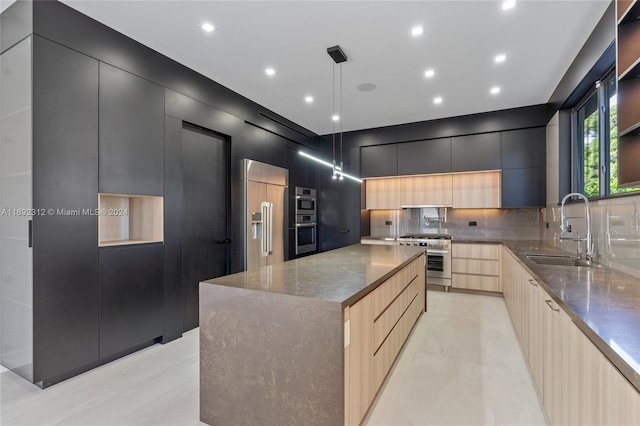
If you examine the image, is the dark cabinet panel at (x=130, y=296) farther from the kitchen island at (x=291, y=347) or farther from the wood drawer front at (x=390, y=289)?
the wood drawer front at (x=390, y=289)

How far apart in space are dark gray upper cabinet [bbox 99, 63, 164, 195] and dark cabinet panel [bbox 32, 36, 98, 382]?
9 centimetres

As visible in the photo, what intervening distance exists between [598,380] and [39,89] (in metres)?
3.55

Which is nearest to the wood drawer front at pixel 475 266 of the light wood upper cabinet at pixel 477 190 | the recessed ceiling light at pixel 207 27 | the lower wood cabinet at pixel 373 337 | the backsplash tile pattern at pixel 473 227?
the backsplash tile pattern at pixel 473 227

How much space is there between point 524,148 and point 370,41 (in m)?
3.27

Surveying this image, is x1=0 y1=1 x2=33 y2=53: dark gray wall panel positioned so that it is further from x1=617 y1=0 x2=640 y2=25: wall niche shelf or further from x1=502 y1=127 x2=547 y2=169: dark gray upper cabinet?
x1=502 y1=127 x2=547 y2=169: dark gray upper cabinet

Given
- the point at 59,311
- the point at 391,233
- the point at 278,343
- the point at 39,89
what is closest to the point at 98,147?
the point at 39,89

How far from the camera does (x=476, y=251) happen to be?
4.74 meters

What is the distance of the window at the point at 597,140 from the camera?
2.71 metres

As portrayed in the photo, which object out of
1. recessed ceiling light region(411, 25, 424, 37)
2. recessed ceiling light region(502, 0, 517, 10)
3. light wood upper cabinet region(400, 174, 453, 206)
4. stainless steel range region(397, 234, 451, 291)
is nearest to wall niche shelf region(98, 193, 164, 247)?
recessed ceiling light region(411, 25, 424, 37)

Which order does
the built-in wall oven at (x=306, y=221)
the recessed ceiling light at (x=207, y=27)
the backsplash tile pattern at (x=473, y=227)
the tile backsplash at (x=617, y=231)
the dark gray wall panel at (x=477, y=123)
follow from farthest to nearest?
1. the built-in wall oven at (x=306, y=221)
2. the backsplash tile pattern at (x=473, y=227)
3. the dark gray wall panel at (x=477, y=123)
4. the recessed ceiling light at (x=207, y=27)
5. the tile backsplash at (x=617, y=231)

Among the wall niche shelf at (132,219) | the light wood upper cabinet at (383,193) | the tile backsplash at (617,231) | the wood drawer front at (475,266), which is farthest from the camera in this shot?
the light wood upper cabinet at (383,193)

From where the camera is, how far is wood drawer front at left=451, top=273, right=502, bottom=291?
4.62 meters

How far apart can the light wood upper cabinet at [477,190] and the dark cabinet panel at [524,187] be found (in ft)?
0.51

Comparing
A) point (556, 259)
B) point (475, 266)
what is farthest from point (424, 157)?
point (556, 259)
